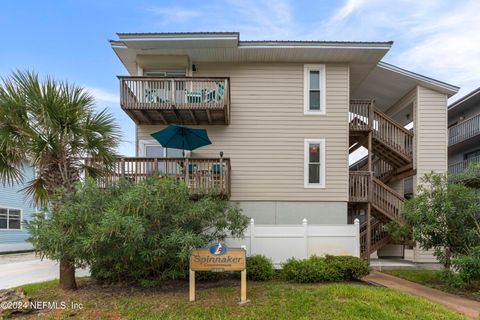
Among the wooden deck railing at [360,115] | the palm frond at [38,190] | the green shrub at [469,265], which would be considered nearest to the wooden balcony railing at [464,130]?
the wooden deck railing at [360,115]

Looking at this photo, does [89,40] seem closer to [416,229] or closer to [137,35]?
[137,35]

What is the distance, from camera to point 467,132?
52.5 ft

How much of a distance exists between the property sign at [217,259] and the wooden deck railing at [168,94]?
16.7 ft

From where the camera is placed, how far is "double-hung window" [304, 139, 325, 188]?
10.6m

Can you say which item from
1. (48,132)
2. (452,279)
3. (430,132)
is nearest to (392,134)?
(430,132)

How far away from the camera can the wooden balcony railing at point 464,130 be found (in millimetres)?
15391

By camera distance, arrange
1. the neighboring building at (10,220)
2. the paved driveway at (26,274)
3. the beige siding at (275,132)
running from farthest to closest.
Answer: the neighboring building at (10,220) < the beige siding at (275,132) < the paved driveway at (26,274)

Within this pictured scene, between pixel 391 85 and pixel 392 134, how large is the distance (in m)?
2.14

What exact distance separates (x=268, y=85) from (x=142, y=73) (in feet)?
15.7

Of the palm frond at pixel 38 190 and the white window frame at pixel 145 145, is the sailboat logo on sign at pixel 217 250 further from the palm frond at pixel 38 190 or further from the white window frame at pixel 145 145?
the white window frame at pixel 145 145

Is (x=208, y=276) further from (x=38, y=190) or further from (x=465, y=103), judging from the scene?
(x=465, y=103)


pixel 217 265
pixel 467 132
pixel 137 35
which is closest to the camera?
pixel 217 265

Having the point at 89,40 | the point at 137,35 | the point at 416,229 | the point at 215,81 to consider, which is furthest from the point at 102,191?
the point at 89,40

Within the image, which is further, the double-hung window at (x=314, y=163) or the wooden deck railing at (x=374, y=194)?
the wooden deck railing at (x=374, y=194)
